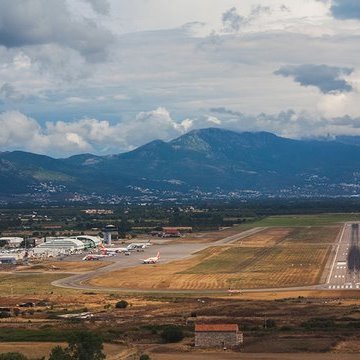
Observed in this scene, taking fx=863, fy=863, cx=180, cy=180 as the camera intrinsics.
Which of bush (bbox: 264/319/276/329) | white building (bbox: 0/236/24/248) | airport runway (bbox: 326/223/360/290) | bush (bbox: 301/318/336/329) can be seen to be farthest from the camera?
white building (bbox: 0/236/24/248)

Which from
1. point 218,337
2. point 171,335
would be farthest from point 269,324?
point 171,335

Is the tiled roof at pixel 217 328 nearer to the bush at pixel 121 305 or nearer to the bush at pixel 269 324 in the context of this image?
the bush at pixel 269 324

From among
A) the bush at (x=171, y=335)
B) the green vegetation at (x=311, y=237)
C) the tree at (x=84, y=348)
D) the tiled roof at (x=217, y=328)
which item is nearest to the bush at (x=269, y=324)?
the tiled roof at (x=217, y=328)

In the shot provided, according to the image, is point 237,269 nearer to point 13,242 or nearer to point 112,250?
point 112,250

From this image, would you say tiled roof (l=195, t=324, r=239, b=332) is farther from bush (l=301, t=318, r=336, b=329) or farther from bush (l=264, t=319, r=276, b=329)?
bush (l=301, t=318, r=336, b=329)

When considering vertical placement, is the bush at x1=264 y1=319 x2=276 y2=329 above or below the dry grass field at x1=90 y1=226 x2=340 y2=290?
below

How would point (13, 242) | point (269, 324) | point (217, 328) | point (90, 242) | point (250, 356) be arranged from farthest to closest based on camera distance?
point (13, 242) < point (90, 242) < point (269, 324) < point (217, 328) < point (250, 356)

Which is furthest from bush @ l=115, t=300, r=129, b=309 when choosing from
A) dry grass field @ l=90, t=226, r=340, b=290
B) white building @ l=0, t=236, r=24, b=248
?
white building @ l=0, t=236, r=24, b=248
